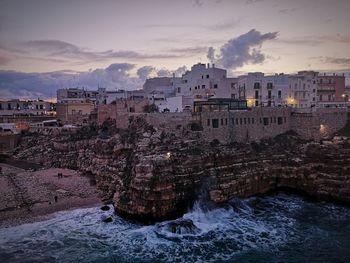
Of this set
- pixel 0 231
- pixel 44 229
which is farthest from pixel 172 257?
pixel 0 231

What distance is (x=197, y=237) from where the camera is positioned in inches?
1132

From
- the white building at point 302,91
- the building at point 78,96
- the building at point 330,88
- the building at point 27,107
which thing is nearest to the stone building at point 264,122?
the white building at point 302,91

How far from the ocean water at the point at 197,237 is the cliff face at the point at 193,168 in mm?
1902

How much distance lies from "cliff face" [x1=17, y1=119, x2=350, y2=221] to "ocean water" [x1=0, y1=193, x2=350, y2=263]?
1902mm

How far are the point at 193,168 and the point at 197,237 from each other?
348 inches

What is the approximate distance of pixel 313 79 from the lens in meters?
63.9

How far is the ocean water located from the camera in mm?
25422

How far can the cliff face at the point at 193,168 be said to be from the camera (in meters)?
32.6

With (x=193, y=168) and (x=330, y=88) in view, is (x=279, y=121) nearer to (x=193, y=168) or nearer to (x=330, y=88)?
(x=193, y=168)

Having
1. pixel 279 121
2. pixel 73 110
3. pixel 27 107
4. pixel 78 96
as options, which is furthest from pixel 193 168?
pixel 27 107

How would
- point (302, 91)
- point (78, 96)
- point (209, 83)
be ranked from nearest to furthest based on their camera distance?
point (209, 83), point (302, 91), point (78, 96)

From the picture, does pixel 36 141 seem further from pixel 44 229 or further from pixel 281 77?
pixel 281 77

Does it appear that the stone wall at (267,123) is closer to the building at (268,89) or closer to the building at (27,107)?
Answer: the building at (268,89)

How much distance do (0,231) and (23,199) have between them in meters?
7.57
